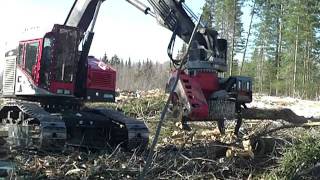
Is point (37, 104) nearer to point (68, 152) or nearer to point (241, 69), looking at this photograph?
point (68, 152)

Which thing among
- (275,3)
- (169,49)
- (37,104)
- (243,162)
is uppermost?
(275,3)

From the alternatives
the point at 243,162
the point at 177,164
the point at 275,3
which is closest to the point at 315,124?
the point at 243,162

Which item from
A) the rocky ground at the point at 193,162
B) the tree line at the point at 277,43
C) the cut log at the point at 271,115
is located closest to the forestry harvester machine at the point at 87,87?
the cut log at the point at 271,115

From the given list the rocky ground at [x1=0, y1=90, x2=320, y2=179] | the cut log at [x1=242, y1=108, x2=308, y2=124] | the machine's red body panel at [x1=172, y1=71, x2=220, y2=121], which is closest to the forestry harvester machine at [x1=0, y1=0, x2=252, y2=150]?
the machine's red body panel at [x1=172, y1=71, x2=220, y2=121]

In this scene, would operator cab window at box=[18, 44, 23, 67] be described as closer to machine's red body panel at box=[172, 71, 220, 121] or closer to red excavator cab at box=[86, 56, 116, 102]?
red excavator cab at box=[86, 56, 116, 102]

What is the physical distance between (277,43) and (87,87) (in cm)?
4406

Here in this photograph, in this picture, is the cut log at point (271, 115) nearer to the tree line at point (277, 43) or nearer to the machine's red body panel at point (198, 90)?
the machine's red body panel at point (198, 90)

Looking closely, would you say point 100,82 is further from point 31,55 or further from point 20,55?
point 20,55

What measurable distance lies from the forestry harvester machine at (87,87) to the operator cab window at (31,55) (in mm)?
21

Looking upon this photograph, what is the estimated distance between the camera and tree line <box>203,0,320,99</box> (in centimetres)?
4762

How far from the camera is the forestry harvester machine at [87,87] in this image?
1136 centimetres

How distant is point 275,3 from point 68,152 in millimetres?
42921

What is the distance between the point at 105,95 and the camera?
13.0 meters

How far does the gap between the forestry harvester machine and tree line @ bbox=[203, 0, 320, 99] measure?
31.9 m
